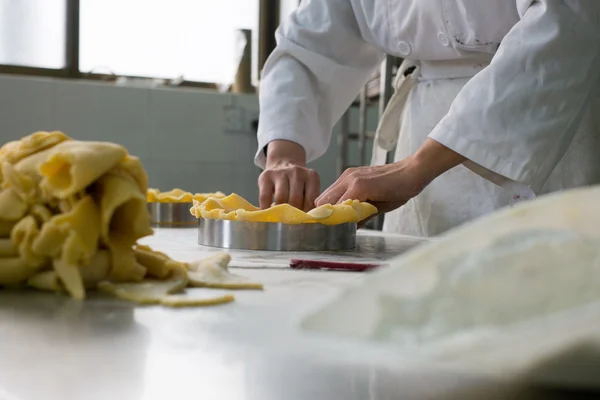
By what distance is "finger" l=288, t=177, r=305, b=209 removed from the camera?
1270 mm

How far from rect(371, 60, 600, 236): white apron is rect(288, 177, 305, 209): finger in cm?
33

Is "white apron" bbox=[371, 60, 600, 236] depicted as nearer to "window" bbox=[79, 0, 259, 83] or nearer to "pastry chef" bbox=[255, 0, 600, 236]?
"pastry chef" bbox=[255, 0, 600, 236]

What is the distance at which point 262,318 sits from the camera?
46cm

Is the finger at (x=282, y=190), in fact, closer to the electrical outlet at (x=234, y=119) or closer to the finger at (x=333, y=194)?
the finger at (x=333, y=194)

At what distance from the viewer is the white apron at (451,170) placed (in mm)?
1381

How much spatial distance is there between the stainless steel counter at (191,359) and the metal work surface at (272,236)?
0.45 metres

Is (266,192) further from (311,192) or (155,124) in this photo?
(155,124)

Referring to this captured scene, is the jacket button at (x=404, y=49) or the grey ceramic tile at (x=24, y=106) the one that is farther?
the grey ceramic tile at (x=24, y=106)

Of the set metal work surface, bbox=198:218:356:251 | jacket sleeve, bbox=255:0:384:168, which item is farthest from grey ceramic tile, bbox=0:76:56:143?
metal work surface, bbox=198:218:356:251

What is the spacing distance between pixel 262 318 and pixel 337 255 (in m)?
0.50

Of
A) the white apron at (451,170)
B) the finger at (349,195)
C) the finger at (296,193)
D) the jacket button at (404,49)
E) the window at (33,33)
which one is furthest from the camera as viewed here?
the window at (33,33)

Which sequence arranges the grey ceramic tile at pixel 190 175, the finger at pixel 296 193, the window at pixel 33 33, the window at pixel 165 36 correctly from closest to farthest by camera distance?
the finger at pixel 296 193
the grey ceramic tile at pixel 190 175
the window at pixel 33 33
the window at pixel 165 36

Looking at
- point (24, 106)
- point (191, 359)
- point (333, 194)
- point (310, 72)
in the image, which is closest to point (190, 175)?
point (24, 106)

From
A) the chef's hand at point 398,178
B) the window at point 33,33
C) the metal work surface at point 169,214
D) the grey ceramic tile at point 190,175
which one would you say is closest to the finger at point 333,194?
the chef's hand at point 398,178
